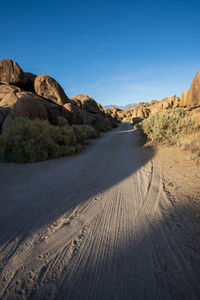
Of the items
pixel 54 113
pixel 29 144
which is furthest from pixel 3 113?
pixel 29 144

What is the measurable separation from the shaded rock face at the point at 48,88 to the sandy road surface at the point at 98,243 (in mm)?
12990

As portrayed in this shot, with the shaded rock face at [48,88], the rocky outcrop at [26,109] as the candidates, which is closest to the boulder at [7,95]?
the shaded rock face at [48,88]

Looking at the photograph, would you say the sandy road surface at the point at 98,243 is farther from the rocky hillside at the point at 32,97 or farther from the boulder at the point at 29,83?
the boulder at the point at 29,83

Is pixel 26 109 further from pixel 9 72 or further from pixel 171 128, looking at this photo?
pixel 171 128

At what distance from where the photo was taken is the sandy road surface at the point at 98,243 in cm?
108

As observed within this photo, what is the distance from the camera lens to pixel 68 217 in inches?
79.0

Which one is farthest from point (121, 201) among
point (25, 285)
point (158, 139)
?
point (158, 139)

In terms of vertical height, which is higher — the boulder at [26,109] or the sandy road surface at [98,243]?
the boulder at [26,109]

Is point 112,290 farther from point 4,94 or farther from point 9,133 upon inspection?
point 4,94

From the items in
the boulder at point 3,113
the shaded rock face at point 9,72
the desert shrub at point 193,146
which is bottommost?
the desert shrub at point 193,146

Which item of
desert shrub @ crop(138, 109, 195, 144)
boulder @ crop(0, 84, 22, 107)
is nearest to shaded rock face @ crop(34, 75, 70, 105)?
boulder @ crop(0, 84, 22, 107)

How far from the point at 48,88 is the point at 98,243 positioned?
50.5 ft

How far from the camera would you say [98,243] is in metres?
1.53

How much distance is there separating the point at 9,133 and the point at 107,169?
4.39 m
